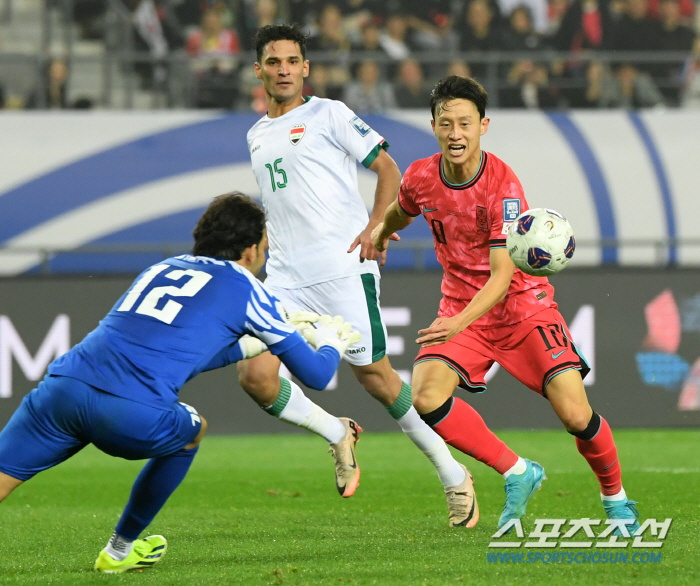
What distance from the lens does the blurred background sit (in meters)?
10.6

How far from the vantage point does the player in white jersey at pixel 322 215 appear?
6145mm

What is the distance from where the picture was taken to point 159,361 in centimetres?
423

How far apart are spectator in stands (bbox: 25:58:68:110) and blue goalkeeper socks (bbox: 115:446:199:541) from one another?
9.13m

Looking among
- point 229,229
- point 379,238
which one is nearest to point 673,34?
point 379,238

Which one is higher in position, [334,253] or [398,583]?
[334,253]

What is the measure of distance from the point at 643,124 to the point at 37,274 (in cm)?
698

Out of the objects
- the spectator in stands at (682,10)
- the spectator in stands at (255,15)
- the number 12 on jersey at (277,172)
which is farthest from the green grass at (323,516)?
the spectator in stands at (682,10)

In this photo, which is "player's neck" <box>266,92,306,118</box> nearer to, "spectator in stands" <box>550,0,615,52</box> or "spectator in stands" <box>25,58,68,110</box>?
"spectator in stands" <box>25,58,68,110</box>

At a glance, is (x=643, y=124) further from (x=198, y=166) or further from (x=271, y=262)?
Answer: (x=271, y=262)

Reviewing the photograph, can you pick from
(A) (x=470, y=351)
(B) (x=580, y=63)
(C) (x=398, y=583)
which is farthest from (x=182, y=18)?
(C) (x=398, y=583)

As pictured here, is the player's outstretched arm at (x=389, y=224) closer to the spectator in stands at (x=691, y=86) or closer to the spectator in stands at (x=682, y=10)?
the spectator in stands at (x=691, y=86)

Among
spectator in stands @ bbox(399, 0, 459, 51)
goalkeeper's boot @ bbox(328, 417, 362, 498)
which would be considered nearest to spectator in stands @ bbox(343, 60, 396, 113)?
spectator in stands @ bbox(399, 0, 459, 51)

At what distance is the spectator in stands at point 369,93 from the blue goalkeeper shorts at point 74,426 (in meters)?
8.93

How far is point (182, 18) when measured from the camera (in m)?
14.6
